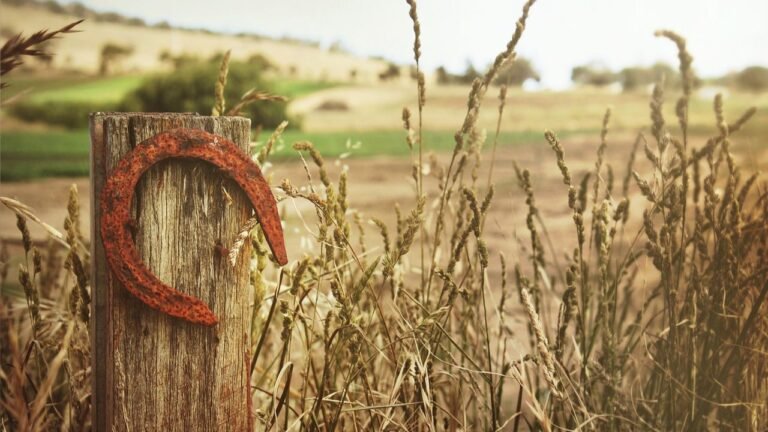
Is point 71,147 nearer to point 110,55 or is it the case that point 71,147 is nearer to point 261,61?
point 110,55

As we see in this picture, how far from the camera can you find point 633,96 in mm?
10812

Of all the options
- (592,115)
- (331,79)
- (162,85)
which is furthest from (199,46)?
(592,115)

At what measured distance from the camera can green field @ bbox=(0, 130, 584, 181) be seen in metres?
10.2

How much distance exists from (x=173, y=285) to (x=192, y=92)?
9974 mm

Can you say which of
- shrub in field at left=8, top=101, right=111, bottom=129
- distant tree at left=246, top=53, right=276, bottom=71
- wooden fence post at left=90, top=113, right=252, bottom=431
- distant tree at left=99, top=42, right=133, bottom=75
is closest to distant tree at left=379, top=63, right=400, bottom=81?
distant tree at left=246, top=53, right=276, bottom=71

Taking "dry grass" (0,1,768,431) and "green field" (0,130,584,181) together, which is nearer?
"dry grass" (0,1,768,431)

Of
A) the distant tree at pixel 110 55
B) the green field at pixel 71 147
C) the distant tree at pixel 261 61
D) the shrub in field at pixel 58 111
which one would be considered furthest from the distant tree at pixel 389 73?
the shrub in field at pixel 58 111

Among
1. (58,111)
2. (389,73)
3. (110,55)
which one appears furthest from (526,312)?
(58,111)

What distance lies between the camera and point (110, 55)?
33.0 feet

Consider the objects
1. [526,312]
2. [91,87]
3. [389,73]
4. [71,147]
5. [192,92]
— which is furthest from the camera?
[71,147]

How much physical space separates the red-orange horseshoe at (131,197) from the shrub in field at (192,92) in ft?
30.2

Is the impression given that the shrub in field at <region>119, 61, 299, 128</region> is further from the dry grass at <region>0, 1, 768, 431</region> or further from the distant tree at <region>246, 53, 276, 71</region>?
the dry grass at <region>0, 1, 768, 431</region>

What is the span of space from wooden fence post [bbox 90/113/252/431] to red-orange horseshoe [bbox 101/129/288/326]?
3 cm

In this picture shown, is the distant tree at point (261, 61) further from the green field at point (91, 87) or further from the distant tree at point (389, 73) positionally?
the distant tree at point (389, 73)
